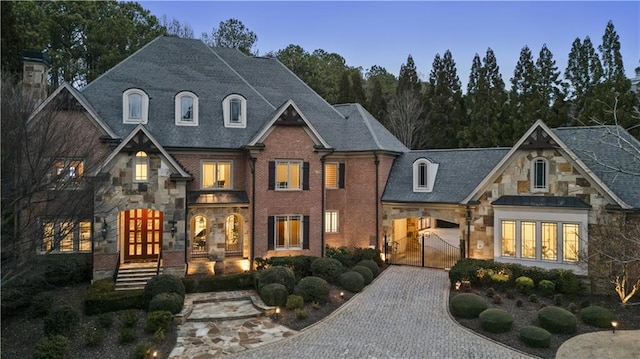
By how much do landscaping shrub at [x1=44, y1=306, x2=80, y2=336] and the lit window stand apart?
1989cm

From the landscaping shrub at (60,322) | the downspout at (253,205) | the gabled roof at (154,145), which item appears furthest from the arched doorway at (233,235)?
the landscaping shrub at (60,322)

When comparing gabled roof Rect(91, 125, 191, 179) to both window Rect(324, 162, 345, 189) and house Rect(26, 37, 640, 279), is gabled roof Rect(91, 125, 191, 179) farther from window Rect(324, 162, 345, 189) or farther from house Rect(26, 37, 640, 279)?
window Rect(324, 162, 345, 189)

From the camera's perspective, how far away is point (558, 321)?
15.3 meters

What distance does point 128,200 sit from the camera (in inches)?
814

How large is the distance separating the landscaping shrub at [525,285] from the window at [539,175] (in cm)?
474

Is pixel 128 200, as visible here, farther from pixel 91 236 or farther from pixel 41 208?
pixel 41 208

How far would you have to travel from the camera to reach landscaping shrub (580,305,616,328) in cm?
1584

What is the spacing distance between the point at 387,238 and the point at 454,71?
30011 mm

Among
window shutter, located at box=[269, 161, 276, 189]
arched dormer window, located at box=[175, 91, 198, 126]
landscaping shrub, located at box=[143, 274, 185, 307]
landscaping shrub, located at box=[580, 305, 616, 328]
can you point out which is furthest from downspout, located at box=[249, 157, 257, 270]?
landscaping shrub, located at box=[580, 305, 616, 328]

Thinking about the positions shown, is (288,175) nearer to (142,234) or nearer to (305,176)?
(305,176)

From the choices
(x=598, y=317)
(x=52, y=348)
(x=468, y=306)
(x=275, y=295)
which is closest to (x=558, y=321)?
(x=598, y=317)

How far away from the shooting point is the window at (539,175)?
21.0m

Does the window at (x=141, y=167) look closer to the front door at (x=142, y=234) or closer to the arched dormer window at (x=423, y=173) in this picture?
the front door at (x=142, y=234)

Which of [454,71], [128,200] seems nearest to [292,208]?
[128,200]
